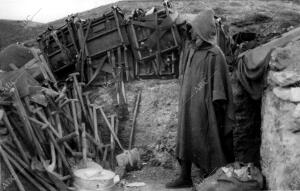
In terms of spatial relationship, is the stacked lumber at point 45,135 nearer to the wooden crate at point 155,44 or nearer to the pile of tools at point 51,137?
the pile of tools at point 51,137

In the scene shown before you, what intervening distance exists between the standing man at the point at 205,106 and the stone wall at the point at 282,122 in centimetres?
72

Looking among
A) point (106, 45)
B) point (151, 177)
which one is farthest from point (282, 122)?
point (106, 45)

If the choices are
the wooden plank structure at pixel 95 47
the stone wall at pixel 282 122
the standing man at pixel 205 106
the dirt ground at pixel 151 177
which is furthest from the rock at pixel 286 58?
the wooden plank structure at pixel 95 47

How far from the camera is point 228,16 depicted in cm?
1327

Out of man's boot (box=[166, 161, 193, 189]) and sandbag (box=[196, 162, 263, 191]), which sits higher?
sandbag (box=[196, 162, 263, 191])

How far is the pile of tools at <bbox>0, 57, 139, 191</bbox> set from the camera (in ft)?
22.5

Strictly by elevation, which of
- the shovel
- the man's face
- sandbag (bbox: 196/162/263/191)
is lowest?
the shovel

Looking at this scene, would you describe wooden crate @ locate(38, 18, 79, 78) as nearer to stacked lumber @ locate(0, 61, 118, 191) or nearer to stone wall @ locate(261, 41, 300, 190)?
stacked lumber @ locate(0, 61, 118, 191)

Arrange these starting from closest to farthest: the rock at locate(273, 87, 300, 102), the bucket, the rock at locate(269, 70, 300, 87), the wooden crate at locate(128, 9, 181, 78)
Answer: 1. the rock at locate(273, 87, 300, 102)
2. the rock at locate(269, 70, 300, 87)
3. the bucket
4. the wooden crate at locate(128, 9, 181, 78)

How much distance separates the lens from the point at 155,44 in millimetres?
9945

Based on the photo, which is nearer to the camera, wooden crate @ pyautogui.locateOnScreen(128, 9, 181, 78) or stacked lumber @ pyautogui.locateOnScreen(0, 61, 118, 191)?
stacked lumber @ pyautogui.locateOnScreen(0, 61, 118, 191)

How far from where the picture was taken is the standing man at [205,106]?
22.4ft

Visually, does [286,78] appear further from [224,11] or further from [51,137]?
[224,11]

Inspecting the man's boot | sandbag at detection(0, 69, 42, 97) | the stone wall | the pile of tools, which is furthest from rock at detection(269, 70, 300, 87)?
sandbag at detection(0, 69, 42, 97)
